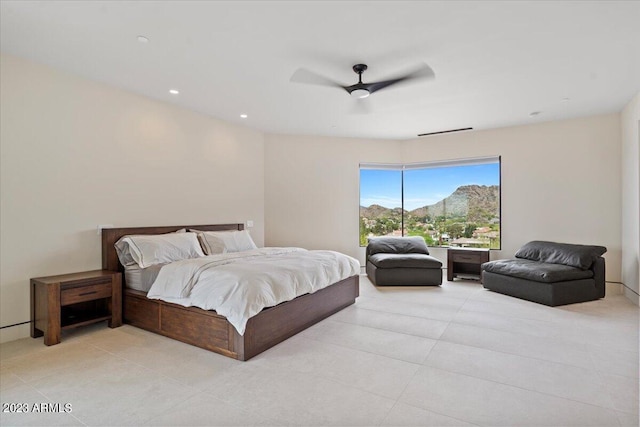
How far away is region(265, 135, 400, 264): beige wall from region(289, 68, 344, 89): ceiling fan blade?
2.93m

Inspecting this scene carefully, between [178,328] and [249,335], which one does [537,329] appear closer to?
[249,335]

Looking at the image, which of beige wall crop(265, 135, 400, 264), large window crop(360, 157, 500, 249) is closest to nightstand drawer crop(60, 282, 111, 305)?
beige wall crop(265, 135, 400, 264)

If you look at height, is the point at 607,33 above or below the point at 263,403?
above

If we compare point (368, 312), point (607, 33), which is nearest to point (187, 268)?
point (368, 312)

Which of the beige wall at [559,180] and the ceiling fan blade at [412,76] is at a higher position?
the ceiling fan blade at [412,76]

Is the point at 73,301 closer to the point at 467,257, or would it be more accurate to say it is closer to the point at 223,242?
the point at 223,242

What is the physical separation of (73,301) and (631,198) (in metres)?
7.38

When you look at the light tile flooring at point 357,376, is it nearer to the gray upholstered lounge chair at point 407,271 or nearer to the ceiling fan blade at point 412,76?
the gray upholstered lounge chair at point 407,271

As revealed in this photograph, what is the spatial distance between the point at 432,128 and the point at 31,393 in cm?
648

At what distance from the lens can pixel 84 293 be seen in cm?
354

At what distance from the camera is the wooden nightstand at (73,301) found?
3.28m

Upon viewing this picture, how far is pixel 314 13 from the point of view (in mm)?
2707

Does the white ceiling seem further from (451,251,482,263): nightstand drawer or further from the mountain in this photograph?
(451,251,482,263): nightstand drawer

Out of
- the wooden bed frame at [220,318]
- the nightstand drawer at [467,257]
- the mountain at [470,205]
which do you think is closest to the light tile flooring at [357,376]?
the wooden bed frame at [220,318]
